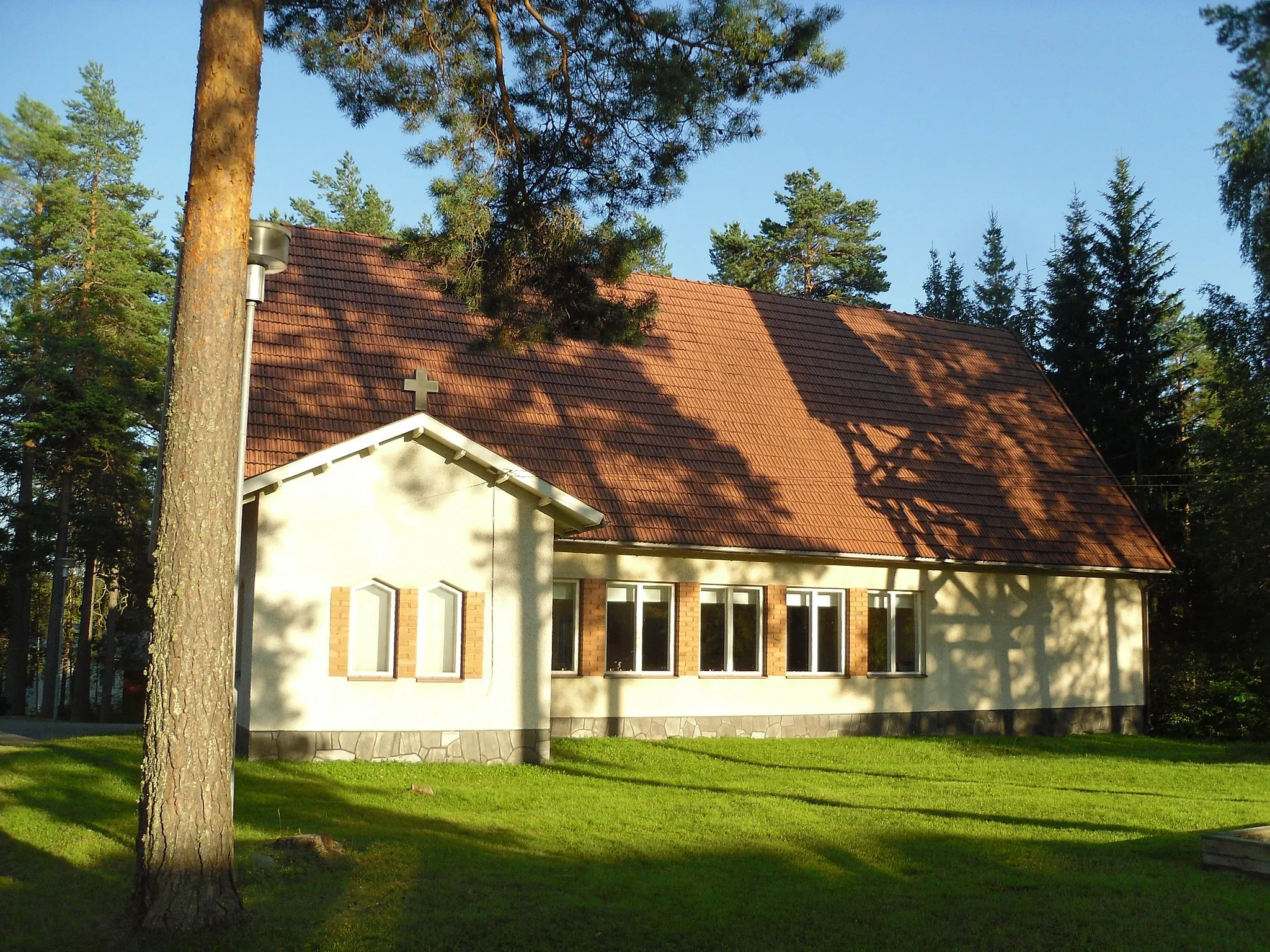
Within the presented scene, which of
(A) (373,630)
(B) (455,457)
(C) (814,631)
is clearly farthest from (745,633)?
(A) (373,630)

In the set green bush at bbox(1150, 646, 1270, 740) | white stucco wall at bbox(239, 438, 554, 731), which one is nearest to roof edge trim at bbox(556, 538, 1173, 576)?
white stucco wall at bbox(239, 438, 554, 731)

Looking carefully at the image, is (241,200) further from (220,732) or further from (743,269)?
(743,269)

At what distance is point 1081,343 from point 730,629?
1723 cm

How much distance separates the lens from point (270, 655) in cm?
1436

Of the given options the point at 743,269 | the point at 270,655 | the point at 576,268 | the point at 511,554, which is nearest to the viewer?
the point at 576,268

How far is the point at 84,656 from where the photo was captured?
38.1m

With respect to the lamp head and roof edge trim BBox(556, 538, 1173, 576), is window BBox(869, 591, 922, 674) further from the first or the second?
the lamp head

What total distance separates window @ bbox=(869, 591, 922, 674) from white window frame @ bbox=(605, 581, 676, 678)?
3706 mm

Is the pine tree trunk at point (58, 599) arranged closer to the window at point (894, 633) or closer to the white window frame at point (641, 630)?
the white window frame at point (641, 630)

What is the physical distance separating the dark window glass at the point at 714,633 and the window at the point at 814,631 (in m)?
1.08

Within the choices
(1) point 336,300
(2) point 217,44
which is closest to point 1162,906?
(2) point 217,44

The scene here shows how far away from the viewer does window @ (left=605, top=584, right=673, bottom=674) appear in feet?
58.8

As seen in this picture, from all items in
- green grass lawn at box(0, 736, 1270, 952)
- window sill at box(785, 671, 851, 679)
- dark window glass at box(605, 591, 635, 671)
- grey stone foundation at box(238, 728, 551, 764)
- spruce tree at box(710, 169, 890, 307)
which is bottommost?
green grass lawn at box(0, 736, 1270, 952)

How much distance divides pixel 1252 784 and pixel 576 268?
429 inches
